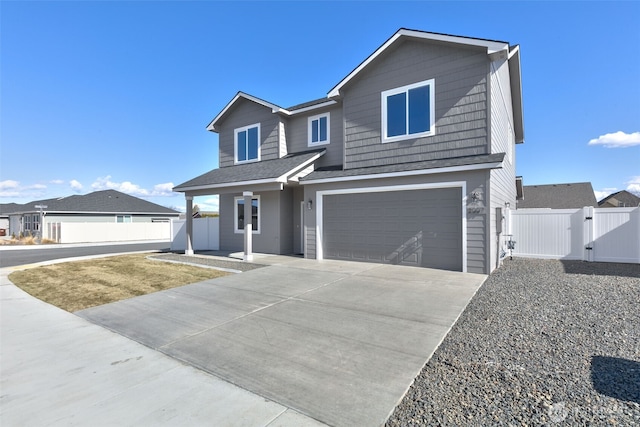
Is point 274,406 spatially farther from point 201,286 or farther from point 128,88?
point 128,88

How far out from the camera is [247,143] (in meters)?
14.9

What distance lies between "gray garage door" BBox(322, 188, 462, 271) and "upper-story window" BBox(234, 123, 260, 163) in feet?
17.1

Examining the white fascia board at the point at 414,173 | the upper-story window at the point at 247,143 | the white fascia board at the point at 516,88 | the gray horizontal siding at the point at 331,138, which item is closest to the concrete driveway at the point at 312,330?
the white fascia board at the point at 414,173

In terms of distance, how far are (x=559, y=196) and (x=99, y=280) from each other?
34020 mm

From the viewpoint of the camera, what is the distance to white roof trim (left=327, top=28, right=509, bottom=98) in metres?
8.37

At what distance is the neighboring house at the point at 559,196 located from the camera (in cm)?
2617

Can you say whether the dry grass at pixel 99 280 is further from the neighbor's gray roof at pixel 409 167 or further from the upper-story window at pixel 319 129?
the upper-story window at pixel 319 129

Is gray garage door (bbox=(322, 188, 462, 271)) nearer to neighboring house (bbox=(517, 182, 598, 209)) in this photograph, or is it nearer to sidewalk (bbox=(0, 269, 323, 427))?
sidewalk (bbox=(0, 269, 323, 427))

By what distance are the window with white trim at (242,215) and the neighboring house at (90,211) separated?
20.0m

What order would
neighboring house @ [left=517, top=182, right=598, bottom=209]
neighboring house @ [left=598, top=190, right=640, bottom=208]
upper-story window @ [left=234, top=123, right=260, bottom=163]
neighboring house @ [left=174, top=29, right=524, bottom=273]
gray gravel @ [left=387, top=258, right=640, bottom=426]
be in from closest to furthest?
gray gravel @ [left=387, top=258, right=640, bottom=426], neighboring house @ [left=174, top=29, right=524, bottom=273], upper-story window @ [left=234, top=123, right=260, bottom=163], neighboring house @ [left=517, top=182, right=598, bottom=209], neighboring house @ [left=598, top=190, right=640, bottom=208]

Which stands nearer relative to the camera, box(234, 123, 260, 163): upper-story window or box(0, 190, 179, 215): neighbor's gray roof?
box(234, 123, 260, 163): upper-story window

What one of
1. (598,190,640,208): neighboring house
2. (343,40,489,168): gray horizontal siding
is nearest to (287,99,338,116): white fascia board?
(343,40,489,168): gray horizontal siding

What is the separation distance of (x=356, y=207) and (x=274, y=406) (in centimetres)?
856

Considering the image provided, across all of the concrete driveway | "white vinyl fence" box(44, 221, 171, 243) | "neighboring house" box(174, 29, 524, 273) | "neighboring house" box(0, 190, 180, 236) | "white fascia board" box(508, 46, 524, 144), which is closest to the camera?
the concrete driveway
